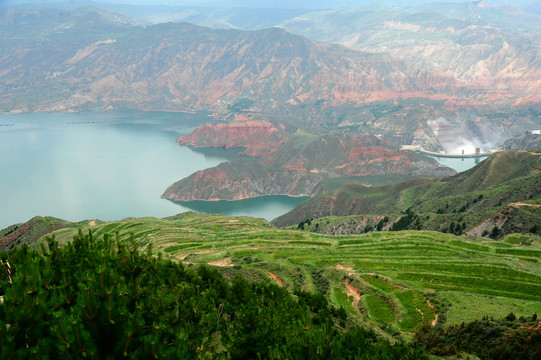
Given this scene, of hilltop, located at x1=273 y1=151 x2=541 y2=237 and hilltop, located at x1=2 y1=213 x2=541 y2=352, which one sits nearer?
hilltop, located at x1=2 y1=213 x2=541 y2=352

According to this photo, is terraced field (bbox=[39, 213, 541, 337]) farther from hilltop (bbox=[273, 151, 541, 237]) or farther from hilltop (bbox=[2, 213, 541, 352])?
hilltop (bbox=[273, 151, 541, 237])

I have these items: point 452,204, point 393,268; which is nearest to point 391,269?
point 393,268

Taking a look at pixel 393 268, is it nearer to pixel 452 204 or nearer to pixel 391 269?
pixel 391 269

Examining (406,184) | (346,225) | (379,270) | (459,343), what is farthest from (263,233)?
(406,184)

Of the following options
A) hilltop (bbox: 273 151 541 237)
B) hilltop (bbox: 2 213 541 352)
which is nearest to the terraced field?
hilltop (bbox: 2 213 541 352)

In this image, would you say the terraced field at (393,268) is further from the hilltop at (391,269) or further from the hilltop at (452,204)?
the hilltop at (452,204)

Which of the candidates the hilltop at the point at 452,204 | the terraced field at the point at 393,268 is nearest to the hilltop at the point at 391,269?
the terraced field at the point at 393,268

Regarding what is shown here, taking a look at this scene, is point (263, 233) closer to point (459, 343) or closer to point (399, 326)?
point (399, 326)
